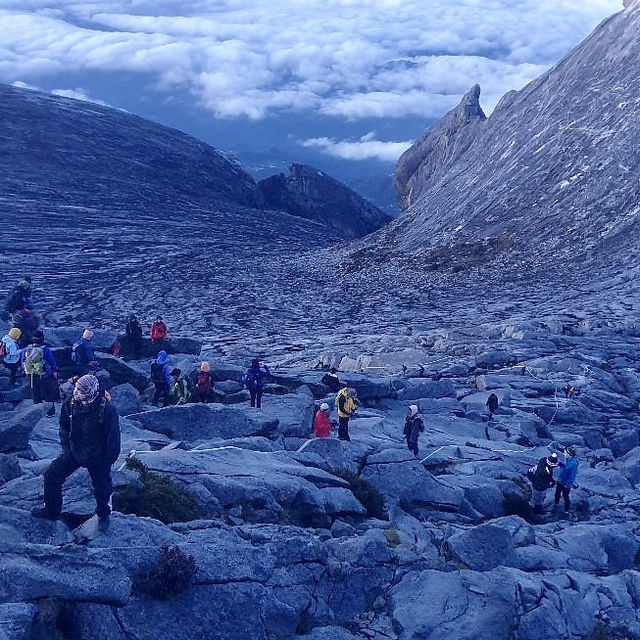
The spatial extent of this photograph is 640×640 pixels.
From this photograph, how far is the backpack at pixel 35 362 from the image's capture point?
69.7ft

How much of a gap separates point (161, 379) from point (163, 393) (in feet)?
2.41

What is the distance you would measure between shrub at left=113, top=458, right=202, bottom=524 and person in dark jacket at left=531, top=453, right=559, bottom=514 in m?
9.56

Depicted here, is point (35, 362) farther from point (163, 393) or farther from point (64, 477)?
point (64, 477)

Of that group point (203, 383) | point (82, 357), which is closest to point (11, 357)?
point (82, 357)

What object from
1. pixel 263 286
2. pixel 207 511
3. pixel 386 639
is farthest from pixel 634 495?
pixel 263 286

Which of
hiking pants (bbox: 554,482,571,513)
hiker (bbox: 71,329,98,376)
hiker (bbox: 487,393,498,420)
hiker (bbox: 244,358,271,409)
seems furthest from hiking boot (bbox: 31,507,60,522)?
hiker (bbox: 487,393,498,420)

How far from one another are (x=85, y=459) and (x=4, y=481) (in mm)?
3074

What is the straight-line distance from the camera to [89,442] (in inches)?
452

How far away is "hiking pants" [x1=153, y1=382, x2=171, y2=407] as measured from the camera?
2364cm

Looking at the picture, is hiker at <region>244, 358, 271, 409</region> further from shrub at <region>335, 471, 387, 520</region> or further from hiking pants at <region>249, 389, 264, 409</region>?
shrub at <region>335, 471, 387, 520</region>

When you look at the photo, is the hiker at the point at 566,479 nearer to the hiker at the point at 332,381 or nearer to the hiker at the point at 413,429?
the hiker at the point at 413,429

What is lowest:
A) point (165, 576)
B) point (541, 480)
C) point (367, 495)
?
point (541, 480)

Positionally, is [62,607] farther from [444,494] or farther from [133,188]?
[133,188]

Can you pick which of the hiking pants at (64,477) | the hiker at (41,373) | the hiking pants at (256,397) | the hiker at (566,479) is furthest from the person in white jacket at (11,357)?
the hiker at (566,479)
